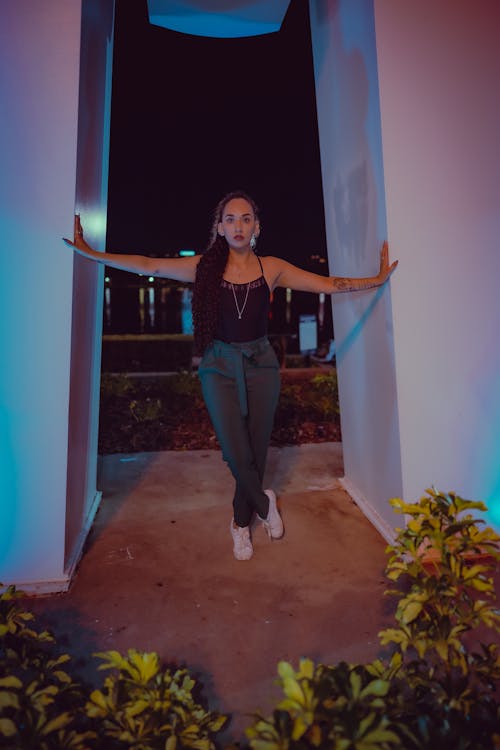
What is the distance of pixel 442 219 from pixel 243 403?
1.53 m

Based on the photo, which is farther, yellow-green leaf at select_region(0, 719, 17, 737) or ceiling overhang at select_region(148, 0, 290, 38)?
ceiling overhang at select_region(148, 0, 290, 38)

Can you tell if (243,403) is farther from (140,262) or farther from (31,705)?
(31,705)

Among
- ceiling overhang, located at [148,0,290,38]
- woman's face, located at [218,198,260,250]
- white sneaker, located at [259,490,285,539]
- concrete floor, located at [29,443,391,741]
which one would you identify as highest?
ceiling overhang, located at [148,0,290,38]

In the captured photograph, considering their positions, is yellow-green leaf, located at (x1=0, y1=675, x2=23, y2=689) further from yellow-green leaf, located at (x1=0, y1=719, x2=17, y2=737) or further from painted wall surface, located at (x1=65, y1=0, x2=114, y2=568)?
painted wall surface, located at (x1=65, y1=0, x2=114, y2=568)

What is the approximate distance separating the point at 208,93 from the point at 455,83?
14.4 feet

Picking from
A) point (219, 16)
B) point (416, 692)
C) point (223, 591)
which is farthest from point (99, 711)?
point (219, 16)

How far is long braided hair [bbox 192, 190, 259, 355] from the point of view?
112 inches

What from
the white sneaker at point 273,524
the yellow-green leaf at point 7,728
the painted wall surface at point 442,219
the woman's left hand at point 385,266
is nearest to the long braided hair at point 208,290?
the woman's left hand at point 385,266

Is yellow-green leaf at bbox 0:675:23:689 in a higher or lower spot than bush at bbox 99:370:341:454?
lower

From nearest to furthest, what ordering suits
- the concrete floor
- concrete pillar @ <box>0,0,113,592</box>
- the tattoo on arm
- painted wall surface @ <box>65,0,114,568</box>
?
the concrete floor, concrete pillar @ <box>0,0,113,592</box>, painted wall surface @ <box>65,0,114,568</box>, the tattoo on arm

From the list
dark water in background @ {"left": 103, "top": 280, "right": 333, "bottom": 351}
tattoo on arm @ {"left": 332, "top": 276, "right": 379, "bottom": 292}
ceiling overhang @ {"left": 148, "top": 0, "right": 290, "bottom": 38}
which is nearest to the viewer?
tattoo on arm @ {"left": 332, "top": 276, "right": 379, "bottom": 292}

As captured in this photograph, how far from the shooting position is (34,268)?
244cm

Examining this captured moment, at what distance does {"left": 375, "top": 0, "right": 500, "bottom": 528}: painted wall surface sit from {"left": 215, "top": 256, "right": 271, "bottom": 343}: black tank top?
2.56ft

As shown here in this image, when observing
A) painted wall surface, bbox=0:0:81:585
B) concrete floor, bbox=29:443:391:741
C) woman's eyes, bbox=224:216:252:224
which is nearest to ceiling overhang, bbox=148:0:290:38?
painted wall surface, bbox=0:0:81:585
